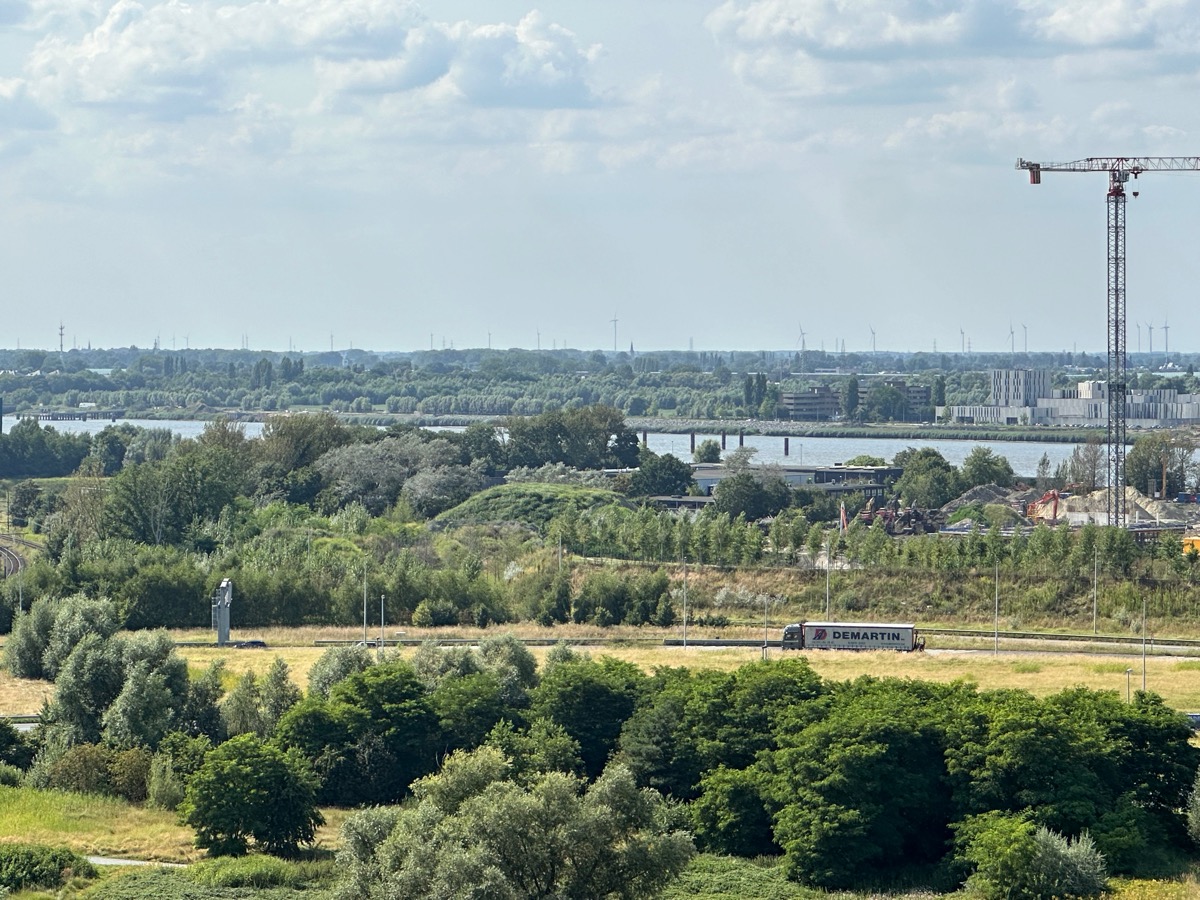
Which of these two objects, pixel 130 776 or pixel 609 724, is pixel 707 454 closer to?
pixel 609 724

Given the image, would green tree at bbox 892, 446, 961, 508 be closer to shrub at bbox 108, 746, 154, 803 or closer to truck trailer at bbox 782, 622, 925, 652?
truck trailer at bbox 782, 622, 925, 652

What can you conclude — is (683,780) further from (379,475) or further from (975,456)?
(975,456)

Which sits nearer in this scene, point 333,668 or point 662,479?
point 333,668

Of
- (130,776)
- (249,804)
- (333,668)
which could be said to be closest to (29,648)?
(333,668)

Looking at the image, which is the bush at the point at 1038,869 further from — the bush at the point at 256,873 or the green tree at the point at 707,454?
Result: the green tree at the point at 707,454

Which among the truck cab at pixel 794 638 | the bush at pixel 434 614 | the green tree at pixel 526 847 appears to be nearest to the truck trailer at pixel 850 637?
the truck cab at pixel 794 638

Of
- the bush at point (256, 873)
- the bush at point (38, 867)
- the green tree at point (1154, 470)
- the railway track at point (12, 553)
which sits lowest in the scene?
the bush at point (256, 873)

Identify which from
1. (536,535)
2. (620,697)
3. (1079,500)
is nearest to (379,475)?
(536,535)
